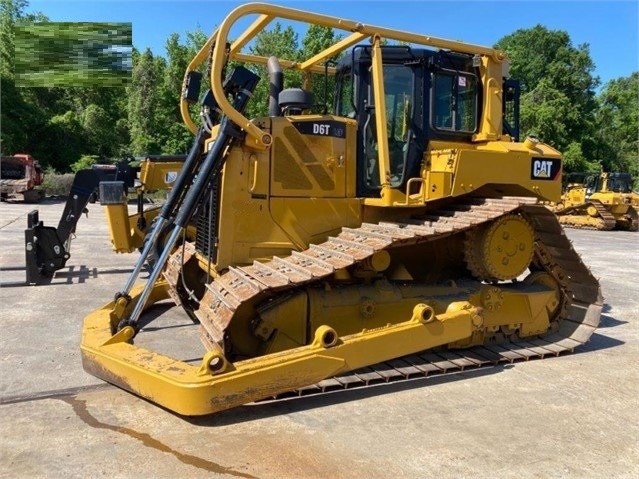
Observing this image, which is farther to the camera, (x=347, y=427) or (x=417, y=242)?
(x=417, y=242)

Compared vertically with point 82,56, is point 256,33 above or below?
below

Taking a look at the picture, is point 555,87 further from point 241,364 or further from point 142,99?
point 241,364

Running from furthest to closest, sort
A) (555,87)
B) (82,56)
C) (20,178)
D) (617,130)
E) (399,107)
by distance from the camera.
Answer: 1. (617,130)
2. (555,87)
3. (20,178)
4. (82,56)
5. (399,107)

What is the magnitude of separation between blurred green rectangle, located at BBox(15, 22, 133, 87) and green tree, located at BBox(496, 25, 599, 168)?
33.4m

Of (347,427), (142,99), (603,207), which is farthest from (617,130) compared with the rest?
(347,427)

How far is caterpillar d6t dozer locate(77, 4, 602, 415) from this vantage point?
448cm

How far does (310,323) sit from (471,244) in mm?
1846

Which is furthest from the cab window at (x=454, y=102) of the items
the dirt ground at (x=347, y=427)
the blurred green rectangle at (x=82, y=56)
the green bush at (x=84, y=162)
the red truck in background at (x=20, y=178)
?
the green bush at (x=84, y=162)

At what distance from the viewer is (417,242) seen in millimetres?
5117

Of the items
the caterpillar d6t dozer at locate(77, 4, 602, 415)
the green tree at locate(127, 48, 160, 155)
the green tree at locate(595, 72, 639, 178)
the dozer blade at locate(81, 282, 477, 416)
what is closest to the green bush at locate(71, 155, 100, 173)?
the green tree at locate(127, 48, 160, 155)

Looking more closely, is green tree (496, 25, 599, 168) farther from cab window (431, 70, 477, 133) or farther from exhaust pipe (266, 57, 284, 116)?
exhaust pipe (266, 57, 284, 116)

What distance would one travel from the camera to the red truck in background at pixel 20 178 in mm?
25203

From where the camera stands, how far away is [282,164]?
510 cm

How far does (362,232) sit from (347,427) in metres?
1.82
